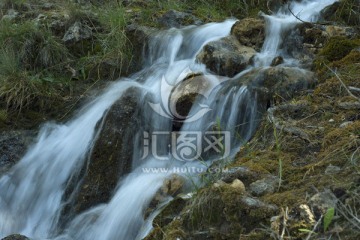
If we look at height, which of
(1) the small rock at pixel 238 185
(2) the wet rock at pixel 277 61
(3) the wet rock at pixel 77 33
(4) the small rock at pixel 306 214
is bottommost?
(3) the wet rock at pixel 77 33

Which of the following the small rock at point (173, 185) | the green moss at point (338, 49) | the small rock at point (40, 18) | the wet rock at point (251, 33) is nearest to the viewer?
the small rock at point (173, 185)

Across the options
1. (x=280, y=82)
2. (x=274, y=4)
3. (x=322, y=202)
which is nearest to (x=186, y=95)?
(x=280, y=82)

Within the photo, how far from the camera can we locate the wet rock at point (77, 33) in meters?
6.06

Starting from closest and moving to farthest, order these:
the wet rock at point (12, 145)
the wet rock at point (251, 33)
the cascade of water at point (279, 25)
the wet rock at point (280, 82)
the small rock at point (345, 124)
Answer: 1. the small rock at point (345, 124)
2. the wet rock at point (280, 82)
3. the wet rock at point (12, 145)
4. the cascade of water at point (279, 25)
5. the wet rock at point (251, 33)

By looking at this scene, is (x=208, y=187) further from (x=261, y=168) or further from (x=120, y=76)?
(x=120, y=76)

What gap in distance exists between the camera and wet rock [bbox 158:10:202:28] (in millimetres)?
6410

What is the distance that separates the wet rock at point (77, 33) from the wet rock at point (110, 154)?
1715mm

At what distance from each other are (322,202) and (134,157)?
7.51 ft

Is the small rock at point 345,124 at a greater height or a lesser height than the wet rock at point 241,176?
greater

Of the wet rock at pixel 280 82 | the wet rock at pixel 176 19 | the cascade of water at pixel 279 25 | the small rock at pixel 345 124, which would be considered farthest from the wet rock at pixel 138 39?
the small rock at pixel 345 124

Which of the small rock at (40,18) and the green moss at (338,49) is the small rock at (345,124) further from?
the small rock at (40,18)

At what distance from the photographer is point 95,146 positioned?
4344 mm

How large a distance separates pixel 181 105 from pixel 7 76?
180 centimetres

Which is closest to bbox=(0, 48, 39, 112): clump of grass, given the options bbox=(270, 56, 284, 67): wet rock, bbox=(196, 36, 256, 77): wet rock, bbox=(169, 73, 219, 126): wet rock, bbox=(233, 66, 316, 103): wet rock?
bbox=(169, 73, 219, 126): wet rock
